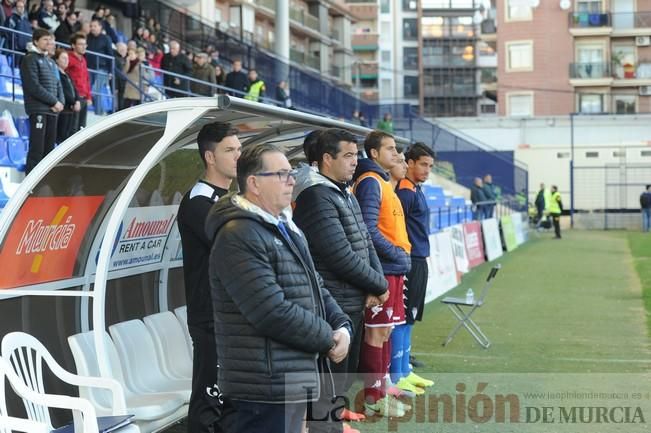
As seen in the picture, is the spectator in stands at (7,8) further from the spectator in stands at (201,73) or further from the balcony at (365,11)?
the balcony at (365,11)

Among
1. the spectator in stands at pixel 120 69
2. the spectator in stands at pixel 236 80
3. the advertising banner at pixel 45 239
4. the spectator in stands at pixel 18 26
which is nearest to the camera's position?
the advertising banner at pixel 45 239

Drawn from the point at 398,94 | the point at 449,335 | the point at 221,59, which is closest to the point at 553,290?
the point at 449,335

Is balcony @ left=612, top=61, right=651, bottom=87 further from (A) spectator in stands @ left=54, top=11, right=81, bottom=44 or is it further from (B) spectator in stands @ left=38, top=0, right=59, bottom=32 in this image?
(B) spectator in stands @ left=38, top=0, right=59, bottom=32

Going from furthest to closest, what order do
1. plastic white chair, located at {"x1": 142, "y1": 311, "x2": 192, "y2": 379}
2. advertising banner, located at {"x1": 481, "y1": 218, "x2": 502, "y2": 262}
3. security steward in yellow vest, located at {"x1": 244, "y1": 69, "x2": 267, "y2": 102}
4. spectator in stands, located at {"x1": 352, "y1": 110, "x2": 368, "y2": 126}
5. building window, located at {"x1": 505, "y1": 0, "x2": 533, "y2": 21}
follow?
building window, located at {"x1": 505, "y1": 0, "x2": 533, "y2": 21} → spectator in stands, located at {"x1": 352, "y1": 110, "x2": 368, "y2": 126} → advertising banner, located at {"x1": 481, "y1": 218, "x2": 502, "y2": 262} → security steward in yellow vest, located at {"x1": 244, "y1": 69, "x2": 267, "y2": 102} → plastic white chair, located at {"x1": 142, "y1": 311, "x2": 192, "y2": 379}

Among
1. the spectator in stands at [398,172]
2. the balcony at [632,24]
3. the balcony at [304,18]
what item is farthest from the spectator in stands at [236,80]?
the balcony at [632,24]

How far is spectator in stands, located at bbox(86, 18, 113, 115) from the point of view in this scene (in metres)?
16.5

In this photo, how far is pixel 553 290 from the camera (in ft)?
58.6

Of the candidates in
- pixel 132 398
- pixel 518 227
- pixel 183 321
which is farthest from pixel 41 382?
pixel 518 227

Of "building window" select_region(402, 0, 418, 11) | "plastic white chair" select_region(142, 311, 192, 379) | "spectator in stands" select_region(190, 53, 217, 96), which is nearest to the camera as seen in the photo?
"plastic white chair" select_region(142, 311, 192, 379)

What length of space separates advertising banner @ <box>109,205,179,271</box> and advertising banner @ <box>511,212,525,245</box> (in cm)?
2527

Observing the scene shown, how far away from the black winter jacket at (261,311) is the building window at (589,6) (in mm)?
63638

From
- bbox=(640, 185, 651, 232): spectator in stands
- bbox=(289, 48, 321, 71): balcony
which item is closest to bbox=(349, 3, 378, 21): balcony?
bbox=(289, 48, 321, 71): balcony

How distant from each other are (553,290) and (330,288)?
12.0 m

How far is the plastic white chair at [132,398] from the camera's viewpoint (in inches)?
245
